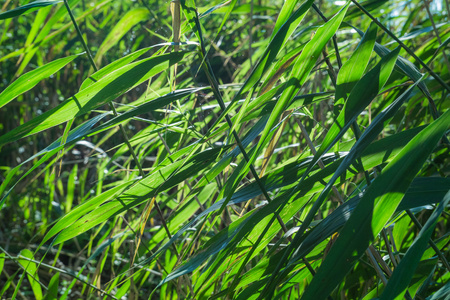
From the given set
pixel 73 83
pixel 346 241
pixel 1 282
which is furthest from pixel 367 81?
pixel 73 83

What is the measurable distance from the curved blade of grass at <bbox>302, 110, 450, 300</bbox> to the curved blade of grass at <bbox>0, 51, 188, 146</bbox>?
26 centimetres

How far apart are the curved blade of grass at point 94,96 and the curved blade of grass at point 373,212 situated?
0.26 m

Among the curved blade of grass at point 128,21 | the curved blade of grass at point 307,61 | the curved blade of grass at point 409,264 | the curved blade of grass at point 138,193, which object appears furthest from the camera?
the curved blade of grass at point 128,21

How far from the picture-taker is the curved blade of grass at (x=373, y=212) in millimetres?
302

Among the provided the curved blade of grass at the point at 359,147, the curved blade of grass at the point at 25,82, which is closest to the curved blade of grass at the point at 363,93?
the curved blade of grass at the point at 359,147

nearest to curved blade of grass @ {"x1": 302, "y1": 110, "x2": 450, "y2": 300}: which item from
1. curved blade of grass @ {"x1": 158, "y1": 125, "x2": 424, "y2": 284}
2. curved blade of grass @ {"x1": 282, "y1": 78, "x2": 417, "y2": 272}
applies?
curved blade of grass @ {"x1": 282, "y1": 78, "x2": 417, "y2": 272}

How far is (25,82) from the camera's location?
0.50 m

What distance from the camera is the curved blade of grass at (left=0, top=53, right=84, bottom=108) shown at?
48 cm

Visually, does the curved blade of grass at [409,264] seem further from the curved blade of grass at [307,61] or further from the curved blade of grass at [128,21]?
the curved blade of grass at [128,21]

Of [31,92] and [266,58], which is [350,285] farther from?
[31,92]

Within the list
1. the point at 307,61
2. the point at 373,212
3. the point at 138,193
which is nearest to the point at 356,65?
the point at 307,61

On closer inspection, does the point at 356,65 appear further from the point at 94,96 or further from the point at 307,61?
the point at 94,96

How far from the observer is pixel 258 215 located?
0.45 m

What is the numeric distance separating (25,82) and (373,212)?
39 cm
